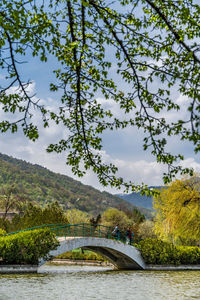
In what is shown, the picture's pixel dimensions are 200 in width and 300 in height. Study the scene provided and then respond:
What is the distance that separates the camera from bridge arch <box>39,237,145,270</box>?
2348 centimetres

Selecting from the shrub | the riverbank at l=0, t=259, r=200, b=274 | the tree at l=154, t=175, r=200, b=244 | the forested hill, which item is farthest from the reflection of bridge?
the forested hill

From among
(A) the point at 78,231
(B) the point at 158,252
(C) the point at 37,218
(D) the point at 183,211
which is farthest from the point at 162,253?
(C) the point at 37,218

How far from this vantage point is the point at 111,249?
92.7ft

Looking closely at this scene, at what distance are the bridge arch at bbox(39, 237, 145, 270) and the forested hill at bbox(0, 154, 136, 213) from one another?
190ft

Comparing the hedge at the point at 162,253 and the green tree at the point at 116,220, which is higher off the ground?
the green tree at the point at 116,220

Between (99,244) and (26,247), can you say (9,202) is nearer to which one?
(99,244)

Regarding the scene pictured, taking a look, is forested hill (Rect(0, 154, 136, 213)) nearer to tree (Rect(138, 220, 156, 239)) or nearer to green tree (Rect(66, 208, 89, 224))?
green tree (Rect(66, 208, 89, 224))

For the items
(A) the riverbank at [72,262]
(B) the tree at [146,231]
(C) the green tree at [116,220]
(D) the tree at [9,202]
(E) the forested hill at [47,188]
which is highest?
(E) the forested hill at [47,188]

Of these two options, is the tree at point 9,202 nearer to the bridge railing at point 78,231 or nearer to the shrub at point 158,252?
the bridge railing at point 78,231

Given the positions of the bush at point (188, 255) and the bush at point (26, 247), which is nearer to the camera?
the bush at point (26, 247)

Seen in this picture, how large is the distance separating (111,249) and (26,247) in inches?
Result: 373

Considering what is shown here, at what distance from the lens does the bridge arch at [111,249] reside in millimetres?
23484

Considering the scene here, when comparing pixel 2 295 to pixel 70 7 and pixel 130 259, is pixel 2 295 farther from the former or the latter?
pixel 130 259

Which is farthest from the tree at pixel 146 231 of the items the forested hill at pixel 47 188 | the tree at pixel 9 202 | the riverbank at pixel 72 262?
the forested hill at pixel 47 188
